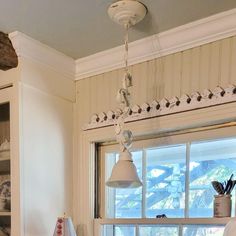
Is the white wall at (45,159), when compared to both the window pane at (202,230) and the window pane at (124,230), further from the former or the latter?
the window pane at (202,230)

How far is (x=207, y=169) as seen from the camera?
1.75 meters

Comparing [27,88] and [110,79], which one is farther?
[110,79]

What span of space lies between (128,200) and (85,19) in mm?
896

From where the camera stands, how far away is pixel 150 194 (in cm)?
192

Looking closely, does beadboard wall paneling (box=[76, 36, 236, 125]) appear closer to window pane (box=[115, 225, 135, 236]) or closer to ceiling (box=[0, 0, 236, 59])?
ceiling (box=[0, 0, 236, 59])

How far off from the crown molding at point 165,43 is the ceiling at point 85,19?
4cm

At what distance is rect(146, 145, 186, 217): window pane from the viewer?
1824 mm

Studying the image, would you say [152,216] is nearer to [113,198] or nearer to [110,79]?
[113,198]

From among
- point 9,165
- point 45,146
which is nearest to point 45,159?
point 45,146

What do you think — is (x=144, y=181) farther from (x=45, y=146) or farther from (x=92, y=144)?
(x=45, y=146)

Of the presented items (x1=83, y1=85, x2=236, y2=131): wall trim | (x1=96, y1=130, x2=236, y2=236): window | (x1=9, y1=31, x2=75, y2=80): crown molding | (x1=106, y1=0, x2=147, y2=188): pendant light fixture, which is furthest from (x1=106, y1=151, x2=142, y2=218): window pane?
(x1=9, y1=31, x2=75, y2=80): crown molding

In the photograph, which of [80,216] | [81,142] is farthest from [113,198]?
[81,142]

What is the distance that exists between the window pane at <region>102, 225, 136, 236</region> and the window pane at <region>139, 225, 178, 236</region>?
0.19ft

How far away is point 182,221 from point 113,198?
42 centimetres
